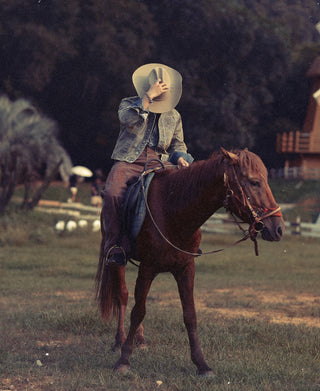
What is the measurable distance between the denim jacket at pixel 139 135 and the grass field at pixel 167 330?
2177 mm

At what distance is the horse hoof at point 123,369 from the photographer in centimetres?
577

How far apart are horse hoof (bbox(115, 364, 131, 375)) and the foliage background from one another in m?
24.3

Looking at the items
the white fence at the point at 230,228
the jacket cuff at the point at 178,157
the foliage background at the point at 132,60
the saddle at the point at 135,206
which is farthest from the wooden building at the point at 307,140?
the saddle at the point at 135,206

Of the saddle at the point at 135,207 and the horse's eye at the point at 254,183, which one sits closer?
the horse's eye at the point at 254,183

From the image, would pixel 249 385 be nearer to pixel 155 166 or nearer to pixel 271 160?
pixel 155 166

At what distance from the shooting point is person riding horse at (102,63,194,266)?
6.18 metres

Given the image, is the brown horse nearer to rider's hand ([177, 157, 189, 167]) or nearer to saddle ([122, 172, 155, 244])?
saddle ([122, 172, 155, 244])

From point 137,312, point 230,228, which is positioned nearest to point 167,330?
point 137,312

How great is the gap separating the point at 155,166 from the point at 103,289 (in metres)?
1.69

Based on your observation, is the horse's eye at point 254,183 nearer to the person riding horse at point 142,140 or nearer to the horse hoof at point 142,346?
the person riding horse at point 142,140

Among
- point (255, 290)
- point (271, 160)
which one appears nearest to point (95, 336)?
point (255, 290)

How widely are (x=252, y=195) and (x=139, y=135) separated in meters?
1.91

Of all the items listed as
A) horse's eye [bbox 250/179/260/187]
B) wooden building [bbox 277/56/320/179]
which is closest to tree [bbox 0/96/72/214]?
wooden building [bbox 277/56/320/179]

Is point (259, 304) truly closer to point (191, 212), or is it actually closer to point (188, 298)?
point (188, 298)
